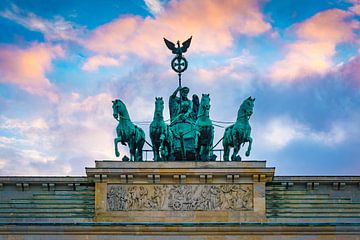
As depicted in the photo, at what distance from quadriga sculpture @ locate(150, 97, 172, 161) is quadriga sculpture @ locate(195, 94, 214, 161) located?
1.23 metres

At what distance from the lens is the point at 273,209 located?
132 ft

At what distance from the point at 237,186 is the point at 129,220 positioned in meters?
4.36

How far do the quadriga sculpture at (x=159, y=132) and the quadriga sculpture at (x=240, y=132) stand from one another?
2336 mm

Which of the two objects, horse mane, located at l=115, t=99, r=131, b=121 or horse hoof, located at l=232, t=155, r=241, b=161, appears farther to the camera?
horse mane, located at l=115, t=99, r=131, b=121

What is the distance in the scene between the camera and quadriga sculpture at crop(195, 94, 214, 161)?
134 feet

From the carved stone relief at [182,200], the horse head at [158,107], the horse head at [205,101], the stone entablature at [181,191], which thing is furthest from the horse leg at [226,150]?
the horse head at [158,107]

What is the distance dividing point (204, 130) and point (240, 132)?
1.41 metres

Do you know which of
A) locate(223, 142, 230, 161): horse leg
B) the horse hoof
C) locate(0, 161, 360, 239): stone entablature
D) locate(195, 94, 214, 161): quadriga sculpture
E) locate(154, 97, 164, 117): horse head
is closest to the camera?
locate(0, 161, 360, 239): stone entablature

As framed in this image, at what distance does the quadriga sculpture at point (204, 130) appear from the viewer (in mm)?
40938

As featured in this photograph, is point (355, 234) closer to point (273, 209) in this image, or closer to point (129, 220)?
point (273, 209)

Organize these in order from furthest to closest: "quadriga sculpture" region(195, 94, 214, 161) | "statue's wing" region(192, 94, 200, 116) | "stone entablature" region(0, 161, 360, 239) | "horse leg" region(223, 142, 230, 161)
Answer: "statue's wing" region(192, 94, 200, 116)
"horse leg" region(223, 142, 230, 161)
"quadriga sculpture" region(195, 94, 214, 161)
"stone entablature" region(0, 161, 360, 239)

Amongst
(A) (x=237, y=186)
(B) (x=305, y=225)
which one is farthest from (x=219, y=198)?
(B) (x=305, y=225)

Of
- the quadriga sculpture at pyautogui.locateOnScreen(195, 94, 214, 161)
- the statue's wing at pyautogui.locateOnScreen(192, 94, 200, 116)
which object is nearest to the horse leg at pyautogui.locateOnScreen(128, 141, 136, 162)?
the quadriga sculpture at pyautogui.locateOnScreen(195, 94, 214, 161)

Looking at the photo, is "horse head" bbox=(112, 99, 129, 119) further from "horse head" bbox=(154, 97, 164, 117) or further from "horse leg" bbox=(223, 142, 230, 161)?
→ "horse leg" bbox=(223, 142, 230, 161)
